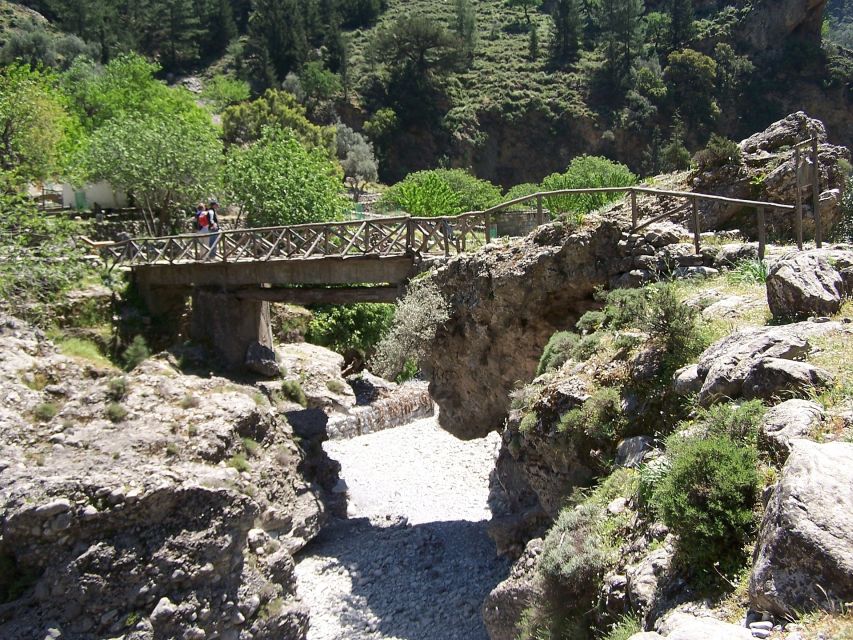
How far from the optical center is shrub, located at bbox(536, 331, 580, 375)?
13062mm

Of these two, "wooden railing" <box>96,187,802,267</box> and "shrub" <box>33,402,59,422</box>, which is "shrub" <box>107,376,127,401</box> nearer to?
"shrub" <box>33,402,59,422</box>

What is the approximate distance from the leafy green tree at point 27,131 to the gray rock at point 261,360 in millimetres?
11379

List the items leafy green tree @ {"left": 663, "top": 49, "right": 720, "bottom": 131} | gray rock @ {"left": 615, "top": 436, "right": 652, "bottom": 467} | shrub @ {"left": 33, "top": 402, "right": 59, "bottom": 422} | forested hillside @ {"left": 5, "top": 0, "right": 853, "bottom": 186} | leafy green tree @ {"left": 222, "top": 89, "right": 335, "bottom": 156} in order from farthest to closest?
1. forested hillside @ {"left": 5, "top": 0, "right": 853, "bottom": 186}
2. leafy green tree @ {"left": 663, "top": 49, "right": 720, "bottom": 131}
3. leafy green tree @ {"left": 222, "top": 89, "right": 335, "bottom": 156}
4. shrub @ {"left": 33, "top": 402, "right": 59, "bottom": 422}
5. gray rock @ {"left": 615, "top": 436, "right": 652, "bottom": 467}

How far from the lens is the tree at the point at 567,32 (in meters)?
77.1

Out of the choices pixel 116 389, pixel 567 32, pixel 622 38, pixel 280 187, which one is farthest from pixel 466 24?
pixel 116 389

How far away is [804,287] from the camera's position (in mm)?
8773

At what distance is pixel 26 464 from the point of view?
14352mm

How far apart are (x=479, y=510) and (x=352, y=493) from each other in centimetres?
415

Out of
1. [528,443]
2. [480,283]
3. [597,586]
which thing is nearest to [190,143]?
[480,283]

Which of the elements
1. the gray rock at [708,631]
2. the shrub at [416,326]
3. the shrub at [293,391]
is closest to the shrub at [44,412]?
the shrub at [416,326]

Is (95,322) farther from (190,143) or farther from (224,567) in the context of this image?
(224,567)

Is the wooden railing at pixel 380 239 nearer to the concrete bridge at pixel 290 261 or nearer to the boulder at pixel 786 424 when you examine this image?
the concrete bridge at pixel 290 261

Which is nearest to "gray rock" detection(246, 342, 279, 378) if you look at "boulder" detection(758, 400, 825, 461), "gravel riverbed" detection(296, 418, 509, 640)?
"gravel riverbed" detection(296, 418, 509, 640)

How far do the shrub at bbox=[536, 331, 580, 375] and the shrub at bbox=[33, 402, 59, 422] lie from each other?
35.7ft
